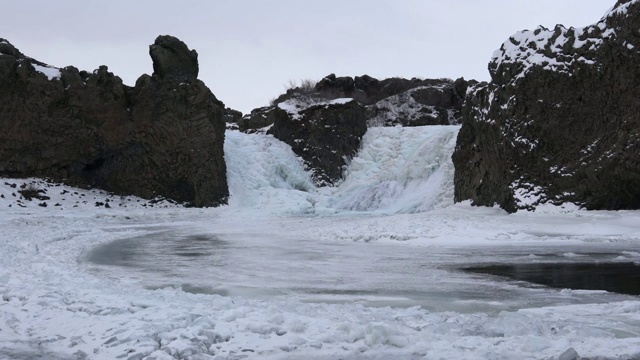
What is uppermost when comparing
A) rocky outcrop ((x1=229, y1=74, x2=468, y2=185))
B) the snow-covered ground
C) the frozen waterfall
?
rocky outcrop ((x1=229, y1=74, x2=468, y2=185))

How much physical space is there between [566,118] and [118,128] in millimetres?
22159

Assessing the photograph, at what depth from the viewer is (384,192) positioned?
33281 millimetres

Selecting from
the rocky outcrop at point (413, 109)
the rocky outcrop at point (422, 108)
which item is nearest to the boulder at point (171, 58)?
the rocky outcrop at point (413, 109)

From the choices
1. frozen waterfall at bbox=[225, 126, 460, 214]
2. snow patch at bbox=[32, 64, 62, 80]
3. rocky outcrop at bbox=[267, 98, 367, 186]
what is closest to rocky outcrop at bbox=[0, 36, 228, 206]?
snow patch at bbox=[32, 64, 62, 80]

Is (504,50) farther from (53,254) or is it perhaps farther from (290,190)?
(53,254)

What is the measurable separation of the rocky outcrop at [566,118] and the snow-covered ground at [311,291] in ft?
3.51

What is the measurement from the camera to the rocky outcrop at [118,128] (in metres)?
30.2

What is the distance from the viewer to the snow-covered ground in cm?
521

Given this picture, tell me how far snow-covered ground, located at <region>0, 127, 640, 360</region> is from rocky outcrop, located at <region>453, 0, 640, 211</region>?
107 cm

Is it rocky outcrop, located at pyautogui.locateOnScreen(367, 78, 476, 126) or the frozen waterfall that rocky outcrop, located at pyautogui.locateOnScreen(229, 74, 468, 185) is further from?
the frozen waterfall

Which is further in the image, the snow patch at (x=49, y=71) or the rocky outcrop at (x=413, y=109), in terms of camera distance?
the rocky outcrop at (x=413, y=109)

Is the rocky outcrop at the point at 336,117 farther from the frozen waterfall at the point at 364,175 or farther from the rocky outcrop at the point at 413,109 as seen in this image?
the frozen waterfall at the point at 364,175

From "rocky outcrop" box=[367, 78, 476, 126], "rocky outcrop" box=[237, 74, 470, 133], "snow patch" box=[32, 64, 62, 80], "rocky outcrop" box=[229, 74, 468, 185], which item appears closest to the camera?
"snow patch" box=[32, 64, 62, 80]

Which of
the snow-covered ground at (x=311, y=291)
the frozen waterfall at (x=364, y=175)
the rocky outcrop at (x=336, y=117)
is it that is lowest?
the snow-covered ground at (x=311, y=291)
